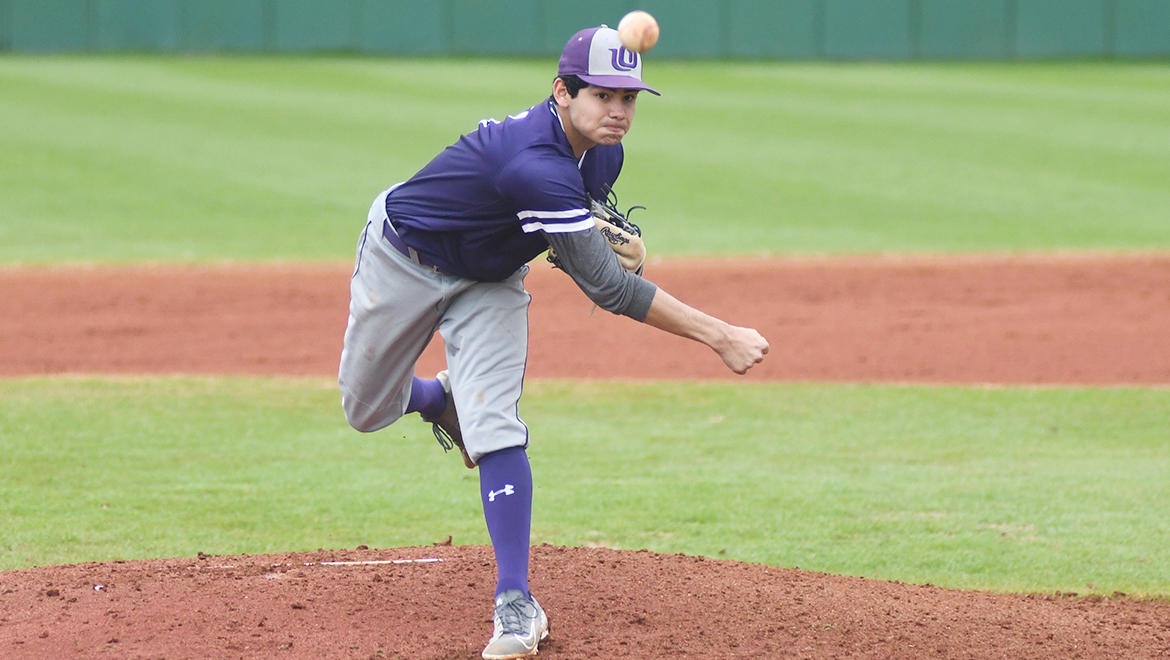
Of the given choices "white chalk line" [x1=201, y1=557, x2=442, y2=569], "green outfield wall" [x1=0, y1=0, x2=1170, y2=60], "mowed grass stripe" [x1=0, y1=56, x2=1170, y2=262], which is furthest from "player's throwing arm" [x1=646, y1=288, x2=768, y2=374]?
"green outfield wall" [x1=0, y1=0, x2=1170, y2=60]

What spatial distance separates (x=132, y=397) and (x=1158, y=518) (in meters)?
5.35

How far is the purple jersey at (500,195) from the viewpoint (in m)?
3.53

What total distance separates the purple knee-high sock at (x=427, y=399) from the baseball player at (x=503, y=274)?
12cm

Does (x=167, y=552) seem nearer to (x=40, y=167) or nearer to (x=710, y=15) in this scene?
(x=40, y=167)

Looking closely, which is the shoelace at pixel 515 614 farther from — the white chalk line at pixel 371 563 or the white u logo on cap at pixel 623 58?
the white u logo on cap at pixel 623 58

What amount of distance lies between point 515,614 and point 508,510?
0.95 ft

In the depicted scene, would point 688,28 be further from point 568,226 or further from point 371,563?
point 568,226

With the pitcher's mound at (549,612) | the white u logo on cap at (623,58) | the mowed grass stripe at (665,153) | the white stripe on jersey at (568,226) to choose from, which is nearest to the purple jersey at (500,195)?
the white stripe on jersey at (568,226)

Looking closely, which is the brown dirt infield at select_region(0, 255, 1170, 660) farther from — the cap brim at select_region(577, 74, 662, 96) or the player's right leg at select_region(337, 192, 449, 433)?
the cap brim at select_region(577, 74, 662, 96)

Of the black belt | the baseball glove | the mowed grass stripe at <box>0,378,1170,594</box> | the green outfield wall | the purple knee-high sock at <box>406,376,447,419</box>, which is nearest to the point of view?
the baseball glove

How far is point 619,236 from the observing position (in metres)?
3.67

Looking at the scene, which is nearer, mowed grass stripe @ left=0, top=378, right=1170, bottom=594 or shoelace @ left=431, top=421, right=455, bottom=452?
shoelace @ left=431, top=421, right=455, bottom=452

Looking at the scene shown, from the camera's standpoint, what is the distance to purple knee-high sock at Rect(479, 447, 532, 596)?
3.67 meters

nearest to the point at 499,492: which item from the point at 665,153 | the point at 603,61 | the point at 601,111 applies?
the point at 601,111
